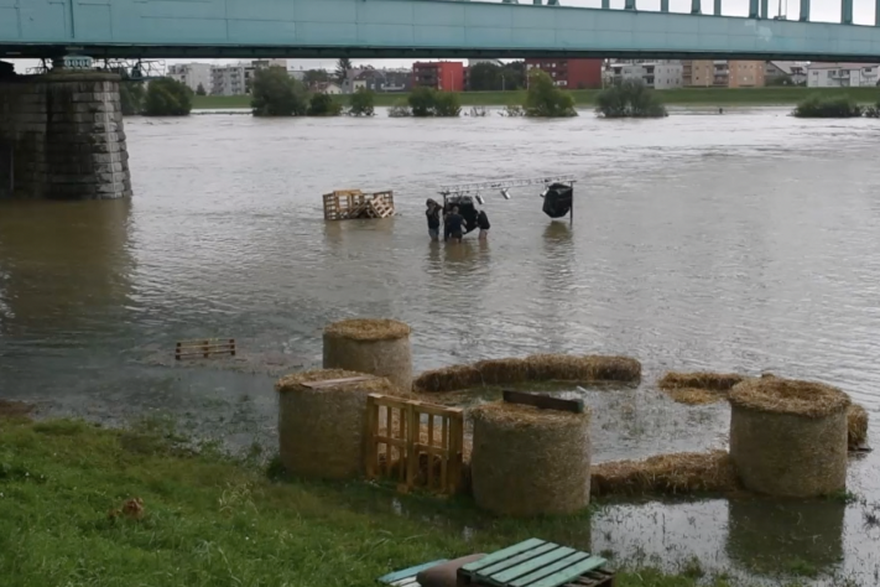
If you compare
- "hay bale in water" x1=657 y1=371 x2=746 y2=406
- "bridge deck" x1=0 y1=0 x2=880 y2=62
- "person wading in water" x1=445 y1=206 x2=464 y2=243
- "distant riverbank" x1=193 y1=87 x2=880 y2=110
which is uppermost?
"bridge deck" x1=0 y1=0 x2=880 y2=62

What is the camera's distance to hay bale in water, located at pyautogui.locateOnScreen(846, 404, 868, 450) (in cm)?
1323

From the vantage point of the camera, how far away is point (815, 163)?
206 feet

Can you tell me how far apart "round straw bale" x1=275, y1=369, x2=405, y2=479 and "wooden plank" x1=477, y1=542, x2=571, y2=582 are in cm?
388

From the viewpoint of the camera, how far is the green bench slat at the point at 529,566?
762 cm

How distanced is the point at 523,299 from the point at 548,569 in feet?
52.0

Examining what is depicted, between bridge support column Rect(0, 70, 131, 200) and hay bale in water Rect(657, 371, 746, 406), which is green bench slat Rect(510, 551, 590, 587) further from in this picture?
bridge support column Rect(0, 70, 131, 200)

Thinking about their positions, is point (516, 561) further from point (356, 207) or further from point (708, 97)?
point (708, 97)

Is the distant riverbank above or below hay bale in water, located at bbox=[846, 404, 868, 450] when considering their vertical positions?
above

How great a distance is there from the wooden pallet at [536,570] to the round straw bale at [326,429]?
3914 mm

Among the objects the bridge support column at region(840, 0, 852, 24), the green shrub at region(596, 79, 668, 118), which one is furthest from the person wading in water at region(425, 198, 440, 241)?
the green shrub at region(596, 79, 668, 118)

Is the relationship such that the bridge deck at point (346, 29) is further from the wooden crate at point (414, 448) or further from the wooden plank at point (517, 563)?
the wooden plank at point (517, 563)

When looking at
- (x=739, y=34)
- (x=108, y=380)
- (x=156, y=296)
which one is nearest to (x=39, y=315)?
(x=156, y=296)

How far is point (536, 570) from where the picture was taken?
7863 mm

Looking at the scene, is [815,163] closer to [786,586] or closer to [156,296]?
[156,296]
